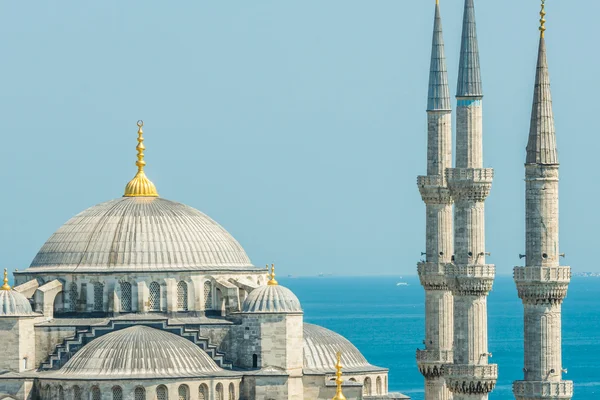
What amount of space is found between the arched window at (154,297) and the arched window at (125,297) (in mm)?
795

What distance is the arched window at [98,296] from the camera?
7606 centimetres

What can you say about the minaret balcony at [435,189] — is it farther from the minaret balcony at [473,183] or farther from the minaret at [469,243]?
the minaret balcony at [473,183]

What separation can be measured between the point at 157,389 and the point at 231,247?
9.56 m

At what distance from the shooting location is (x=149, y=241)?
7712 cm

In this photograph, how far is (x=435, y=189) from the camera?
7162cm

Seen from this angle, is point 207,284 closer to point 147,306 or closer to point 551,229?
point 147,306

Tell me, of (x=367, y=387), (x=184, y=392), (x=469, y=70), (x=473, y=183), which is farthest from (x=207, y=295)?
(x=469, y=70)

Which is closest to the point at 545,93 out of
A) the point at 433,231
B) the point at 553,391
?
the point at 553,391

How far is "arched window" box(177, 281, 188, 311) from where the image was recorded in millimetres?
76238

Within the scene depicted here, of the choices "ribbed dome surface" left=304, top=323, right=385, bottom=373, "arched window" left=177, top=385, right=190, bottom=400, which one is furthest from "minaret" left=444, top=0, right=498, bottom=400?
"ribbed dome surface" left=304, top=323, right=385, bottom=373

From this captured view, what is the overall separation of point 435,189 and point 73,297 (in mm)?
14762

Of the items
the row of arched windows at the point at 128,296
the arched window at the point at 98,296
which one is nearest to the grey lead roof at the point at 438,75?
the row of arched windows at the point at 128,296

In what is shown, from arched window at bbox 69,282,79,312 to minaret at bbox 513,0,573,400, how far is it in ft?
77.2

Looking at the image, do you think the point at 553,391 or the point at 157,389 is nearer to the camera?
the point at 553,391
